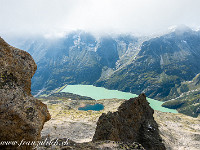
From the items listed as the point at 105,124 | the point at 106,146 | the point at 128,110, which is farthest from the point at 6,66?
the point at 128,110

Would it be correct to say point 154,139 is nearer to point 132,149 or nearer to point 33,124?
point 132,149

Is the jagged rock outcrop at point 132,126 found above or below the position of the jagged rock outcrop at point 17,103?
below

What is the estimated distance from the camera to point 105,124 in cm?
3334

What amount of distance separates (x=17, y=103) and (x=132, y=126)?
4201cm

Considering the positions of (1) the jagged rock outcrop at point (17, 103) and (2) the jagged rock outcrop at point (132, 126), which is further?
(2) the jagged rock outcrop at point (132, 126)

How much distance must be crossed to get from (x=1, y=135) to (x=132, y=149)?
670 inches

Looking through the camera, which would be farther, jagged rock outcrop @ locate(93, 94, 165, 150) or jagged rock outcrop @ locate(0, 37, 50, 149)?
jagged rock outcrop @ locate(93, 94, 165, 150)

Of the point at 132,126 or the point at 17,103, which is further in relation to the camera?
the point at 132,126

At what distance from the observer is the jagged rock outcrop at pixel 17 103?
11164 millimetres

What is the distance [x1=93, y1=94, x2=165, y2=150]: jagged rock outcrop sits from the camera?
110ft

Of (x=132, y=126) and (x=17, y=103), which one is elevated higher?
(x=17, y=103)

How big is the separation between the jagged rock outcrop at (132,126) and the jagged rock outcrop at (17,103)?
68.7 ft

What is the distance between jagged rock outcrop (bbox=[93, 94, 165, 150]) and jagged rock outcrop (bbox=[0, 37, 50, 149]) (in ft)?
68.7

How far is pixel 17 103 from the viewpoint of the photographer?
11.8m
